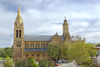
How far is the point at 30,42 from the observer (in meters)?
76.1

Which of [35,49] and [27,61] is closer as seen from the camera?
[27,61]

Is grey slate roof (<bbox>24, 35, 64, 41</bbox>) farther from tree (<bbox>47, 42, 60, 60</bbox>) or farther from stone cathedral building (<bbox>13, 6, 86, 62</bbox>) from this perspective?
tree (<bbox>47, 42, 60, 60</bbox>)

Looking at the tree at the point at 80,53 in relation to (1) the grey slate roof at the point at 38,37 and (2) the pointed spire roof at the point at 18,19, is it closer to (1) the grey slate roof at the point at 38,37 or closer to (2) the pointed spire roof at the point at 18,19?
(1) the grey slate roof at the point at 38,37

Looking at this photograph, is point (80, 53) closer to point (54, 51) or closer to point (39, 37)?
point (54, 51)

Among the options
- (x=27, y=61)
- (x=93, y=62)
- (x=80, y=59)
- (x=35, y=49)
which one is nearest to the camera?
(x=27, y=61)

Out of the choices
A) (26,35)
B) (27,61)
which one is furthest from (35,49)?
(27,61)

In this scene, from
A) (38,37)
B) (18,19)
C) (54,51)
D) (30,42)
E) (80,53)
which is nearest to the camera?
(80,53)

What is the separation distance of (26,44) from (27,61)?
42.2m

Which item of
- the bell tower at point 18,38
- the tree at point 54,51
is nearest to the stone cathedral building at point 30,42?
the bell tower at point 18,38

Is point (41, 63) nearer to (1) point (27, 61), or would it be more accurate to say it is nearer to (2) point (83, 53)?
(1) point (27, 61)

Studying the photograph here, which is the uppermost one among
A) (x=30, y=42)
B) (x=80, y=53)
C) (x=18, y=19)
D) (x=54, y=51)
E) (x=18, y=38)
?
(x=18, y=19)

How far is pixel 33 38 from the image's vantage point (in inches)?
3054

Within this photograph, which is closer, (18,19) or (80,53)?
(80,53)

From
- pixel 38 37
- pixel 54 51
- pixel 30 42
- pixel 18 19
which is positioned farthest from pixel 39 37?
pixel 54 51
